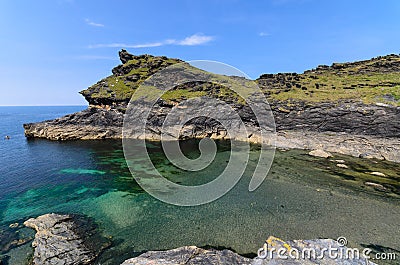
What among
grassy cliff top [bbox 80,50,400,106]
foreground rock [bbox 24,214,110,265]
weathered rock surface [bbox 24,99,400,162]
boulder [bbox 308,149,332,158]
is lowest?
foreground rock [bbox 24,214,110,265]

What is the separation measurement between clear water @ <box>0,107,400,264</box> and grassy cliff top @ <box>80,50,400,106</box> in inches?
968

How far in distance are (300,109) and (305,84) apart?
22.9 meters

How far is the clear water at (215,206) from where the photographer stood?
1708cm

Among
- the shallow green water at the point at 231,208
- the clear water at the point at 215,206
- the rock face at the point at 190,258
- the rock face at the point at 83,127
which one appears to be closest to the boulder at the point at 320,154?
the clear water at the point at 215,206

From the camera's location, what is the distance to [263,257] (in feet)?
36.0

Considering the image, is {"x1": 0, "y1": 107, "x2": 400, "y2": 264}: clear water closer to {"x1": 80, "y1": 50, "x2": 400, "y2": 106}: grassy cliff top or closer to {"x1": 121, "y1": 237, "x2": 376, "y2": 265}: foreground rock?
{"x1": 121, "y1": 237, "x2": 376, "y2": 265}: foreground rock

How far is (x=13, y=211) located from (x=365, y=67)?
103m

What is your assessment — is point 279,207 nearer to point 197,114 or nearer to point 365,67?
point 197,114

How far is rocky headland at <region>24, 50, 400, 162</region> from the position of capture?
44312 millimetres

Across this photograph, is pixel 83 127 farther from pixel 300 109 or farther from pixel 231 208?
pixel 300 109

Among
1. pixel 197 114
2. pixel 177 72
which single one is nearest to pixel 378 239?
pixel 197 114

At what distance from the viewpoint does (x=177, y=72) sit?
7506 cm

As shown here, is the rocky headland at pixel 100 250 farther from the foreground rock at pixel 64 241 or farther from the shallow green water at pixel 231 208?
the shallow green water at pixel 231 208

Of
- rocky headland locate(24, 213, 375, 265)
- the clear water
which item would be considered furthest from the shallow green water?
rocky headland locate(24, 213, 375, 265)
